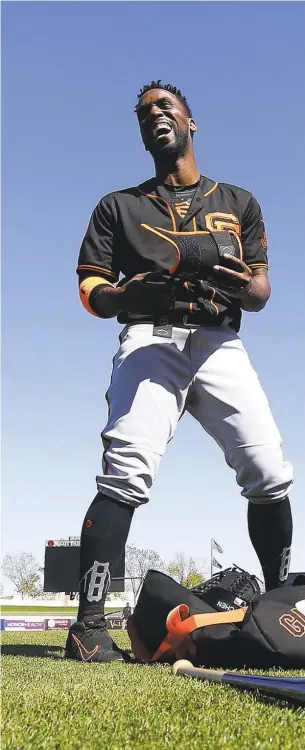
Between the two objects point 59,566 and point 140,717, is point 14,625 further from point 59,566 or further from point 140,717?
point 140,717

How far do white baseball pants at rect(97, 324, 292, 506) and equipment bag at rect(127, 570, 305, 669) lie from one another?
0.44 meters

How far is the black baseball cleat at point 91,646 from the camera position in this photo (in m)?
2.75

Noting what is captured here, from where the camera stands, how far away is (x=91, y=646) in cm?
277

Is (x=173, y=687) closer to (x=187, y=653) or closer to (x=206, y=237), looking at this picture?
(x=187, y=653)

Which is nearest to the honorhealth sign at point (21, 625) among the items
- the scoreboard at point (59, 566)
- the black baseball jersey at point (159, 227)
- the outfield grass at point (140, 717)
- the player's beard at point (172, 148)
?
the scoreboard at point (59, 566)

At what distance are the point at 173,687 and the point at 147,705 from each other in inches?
12.2

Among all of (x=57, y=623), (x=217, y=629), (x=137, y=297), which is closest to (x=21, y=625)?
(x=57, y=623)

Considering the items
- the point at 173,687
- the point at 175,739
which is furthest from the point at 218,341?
the point at 175,739

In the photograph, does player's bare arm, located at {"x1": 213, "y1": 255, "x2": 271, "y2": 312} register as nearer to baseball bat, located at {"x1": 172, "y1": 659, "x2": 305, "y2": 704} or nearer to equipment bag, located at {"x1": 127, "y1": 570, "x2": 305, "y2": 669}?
equipment bag, located at {"x1": 127, "y1": 570, "x2": 305, "y2": 669}

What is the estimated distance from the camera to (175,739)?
1.21 metres

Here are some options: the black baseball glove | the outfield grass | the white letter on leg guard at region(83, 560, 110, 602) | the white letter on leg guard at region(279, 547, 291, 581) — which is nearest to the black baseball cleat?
the white letter on leg guard at region(83, 560, 110, 602)

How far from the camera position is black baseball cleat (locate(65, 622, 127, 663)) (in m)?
2.75

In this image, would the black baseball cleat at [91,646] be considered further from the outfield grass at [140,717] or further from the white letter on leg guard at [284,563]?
the white letter on leg guard at [284,563]

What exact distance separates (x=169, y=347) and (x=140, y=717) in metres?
2.07
